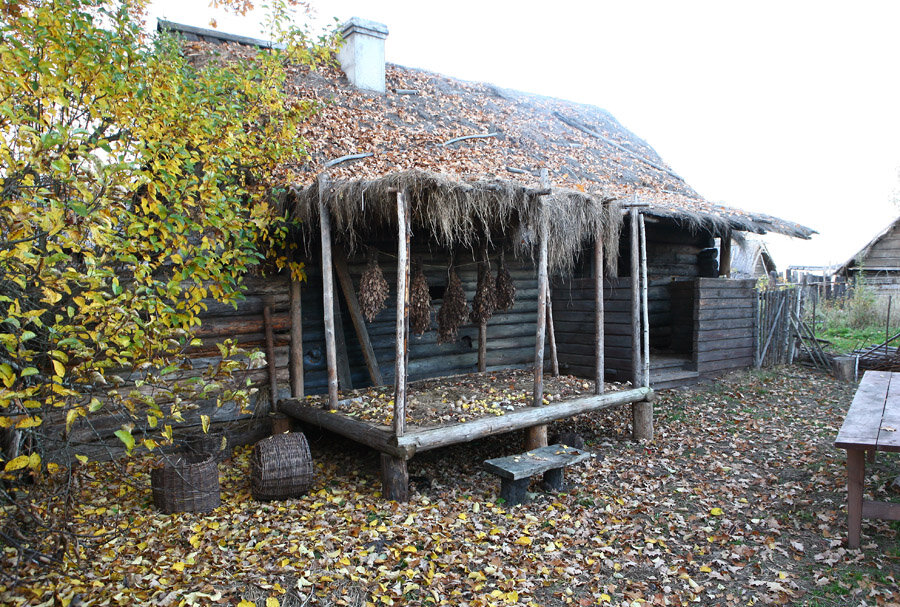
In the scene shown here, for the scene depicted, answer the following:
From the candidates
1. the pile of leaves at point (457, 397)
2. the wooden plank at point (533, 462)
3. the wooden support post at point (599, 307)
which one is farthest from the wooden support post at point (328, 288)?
the wooden support post at point (599, 307)

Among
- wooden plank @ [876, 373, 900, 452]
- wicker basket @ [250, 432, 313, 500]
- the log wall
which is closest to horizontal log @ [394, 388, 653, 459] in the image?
wicker basket @ [250, 432, 313, 500]

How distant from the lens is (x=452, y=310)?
7.51 meters

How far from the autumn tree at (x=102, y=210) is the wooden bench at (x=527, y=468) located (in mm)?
2546

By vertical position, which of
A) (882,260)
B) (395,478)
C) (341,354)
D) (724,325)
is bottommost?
(395,478)

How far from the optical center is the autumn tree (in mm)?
2941

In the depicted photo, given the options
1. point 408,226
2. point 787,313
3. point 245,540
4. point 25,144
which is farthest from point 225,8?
point 787,313

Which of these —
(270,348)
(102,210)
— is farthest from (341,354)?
(102,210)

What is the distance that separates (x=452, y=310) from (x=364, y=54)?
19.0 feet

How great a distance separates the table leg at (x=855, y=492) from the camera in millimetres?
4387

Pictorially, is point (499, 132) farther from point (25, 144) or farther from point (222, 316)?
point (25, 144)

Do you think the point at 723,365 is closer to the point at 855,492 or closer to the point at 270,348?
the point at 855,492

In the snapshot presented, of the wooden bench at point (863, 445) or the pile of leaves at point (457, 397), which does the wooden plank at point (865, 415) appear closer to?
the wooden bench at point (863, 445)

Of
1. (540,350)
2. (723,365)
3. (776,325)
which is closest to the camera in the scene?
(540,350)

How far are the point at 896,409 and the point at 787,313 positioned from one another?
7.21 metres
